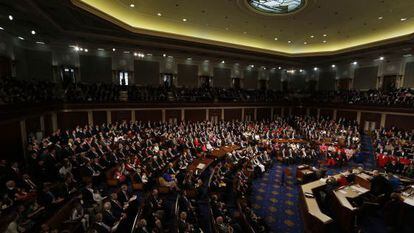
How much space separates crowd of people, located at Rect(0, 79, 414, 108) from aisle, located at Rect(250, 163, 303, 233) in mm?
10598

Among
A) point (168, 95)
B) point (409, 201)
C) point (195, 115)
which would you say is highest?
point (168, 95)

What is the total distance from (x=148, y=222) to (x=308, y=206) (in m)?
4.38

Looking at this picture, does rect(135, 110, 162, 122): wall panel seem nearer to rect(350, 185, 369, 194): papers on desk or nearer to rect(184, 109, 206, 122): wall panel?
rect(184, 109, 206, 122): wall panel

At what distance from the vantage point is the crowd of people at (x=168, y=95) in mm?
10509

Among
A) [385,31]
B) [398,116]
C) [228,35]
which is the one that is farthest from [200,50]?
[398,116]

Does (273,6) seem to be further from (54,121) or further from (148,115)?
(54,121)

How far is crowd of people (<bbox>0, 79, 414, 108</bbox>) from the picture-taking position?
10.5 m

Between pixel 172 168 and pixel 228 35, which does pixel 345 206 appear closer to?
pixel 172 168

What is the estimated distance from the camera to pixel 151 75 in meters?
19.0

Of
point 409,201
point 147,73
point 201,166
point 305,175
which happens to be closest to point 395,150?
point 305,175

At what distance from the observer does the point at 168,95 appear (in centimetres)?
1773

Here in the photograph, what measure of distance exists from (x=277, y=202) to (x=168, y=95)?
12873mm

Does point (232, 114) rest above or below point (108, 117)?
above

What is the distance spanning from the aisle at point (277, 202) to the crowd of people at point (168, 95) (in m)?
10.6
